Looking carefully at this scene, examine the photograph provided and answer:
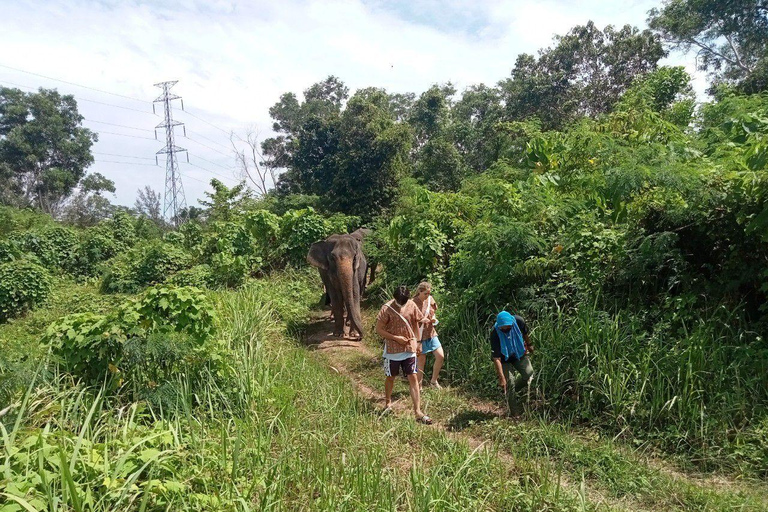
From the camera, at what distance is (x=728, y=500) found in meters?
3.86

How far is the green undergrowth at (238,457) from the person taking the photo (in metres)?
3.37

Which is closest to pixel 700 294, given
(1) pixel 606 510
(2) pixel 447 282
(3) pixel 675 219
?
(3) pixel 675 219

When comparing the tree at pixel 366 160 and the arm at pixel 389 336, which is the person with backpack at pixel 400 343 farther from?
the tree at pixel 366 160

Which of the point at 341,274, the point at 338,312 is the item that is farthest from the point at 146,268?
the point at 341,274

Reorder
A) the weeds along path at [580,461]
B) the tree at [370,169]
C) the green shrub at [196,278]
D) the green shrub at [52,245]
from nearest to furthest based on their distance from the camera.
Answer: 1. the weeds along path at [580,461]
2. the green shrub at [196,278]
3. the green shrub at [52,245]
4. the tree at [370,169]

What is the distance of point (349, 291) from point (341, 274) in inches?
13.6

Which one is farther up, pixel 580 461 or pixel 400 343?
pixel 400 343

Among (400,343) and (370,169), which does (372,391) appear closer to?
(400,343)

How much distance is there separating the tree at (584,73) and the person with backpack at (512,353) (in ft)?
→ 52.2

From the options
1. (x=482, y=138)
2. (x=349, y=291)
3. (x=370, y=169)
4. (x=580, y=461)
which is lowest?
(x=580, y=461)

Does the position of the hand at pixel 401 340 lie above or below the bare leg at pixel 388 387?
above

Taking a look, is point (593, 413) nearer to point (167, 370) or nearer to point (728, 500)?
point (728, 500)

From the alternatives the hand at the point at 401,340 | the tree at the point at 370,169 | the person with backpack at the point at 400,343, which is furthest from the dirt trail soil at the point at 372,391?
the tree at the point at 370,169

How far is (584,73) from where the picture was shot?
68.1 feet
